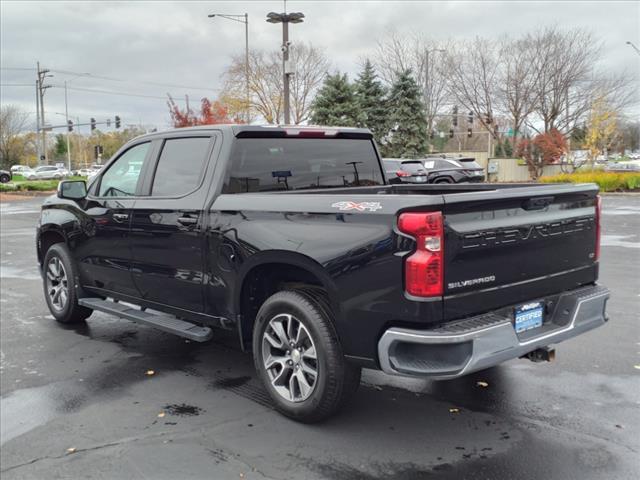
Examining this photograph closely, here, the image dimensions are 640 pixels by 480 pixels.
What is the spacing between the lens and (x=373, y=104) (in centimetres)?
4250

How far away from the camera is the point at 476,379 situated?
185 inches

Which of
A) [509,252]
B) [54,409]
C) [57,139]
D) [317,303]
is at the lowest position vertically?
[54,409]

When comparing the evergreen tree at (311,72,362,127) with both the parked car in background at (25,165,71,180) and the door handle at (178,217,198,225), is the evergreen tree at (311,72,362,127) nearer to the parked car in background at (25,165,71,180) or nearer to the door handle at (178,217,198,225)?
the parked car in background at (25,165,71,180)

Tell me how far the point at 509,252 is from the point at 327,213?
3.62 ft

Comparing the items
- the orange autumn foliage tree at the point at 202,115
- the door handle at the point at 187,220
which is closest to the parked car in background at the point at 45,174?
the orange autumn foliage tree at the point at 202,115

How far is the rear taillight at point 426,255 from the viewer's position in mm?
3225

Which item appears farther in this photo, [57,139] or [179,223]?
[57,139]

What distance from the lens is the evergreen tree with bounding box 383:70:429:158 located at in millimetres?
41375

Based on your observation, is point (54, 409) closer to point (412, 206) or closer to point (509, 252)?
point (412, 206)

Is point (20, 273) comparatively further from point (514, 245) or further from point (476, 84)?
point (476, 84)

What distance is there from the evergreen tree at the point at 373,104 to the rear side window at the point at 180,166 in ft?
123

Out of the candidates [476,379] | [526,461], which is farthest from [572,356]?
[526,461]

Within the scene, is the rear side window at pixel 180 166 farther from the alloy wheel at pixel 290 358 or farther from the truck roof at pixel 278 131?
the alloy wheel at pixel 290 358

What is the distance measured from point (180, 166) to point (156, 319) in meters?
1.28
